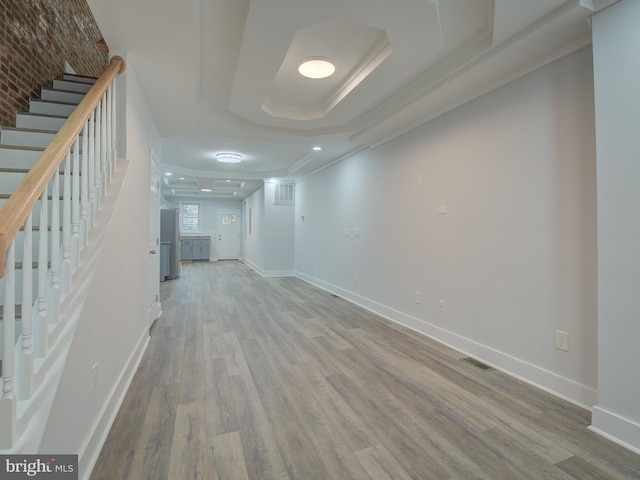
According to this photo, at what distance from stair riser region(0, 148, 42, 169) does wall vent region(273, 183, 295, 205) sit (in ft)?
18.9

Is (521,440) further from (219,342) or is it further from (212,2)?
(212,2)

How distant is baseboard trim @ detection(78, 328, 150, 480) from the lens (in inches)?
55.9

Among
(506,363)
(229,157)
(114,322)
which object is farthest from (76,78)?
(506,363)

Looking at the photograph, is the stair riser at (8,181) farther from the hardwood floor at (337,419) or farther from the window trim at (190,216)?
the window trim at (190,216)

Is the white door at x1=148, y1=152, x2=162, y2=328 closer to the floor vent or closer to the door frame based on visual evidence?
the floor vent

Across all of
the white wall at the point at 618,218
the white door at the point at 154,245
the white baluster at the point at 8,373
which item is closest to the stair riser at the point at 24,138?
the white door at the point at 154,245

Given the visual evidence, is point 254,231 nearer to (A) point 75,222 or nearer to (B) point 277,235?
(B) point 277,235

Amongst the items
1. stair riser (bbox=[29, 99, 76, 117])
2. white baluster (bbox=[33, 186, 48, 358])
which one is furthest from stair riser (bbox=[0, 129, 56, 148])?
white baluster (bbox=[33, 186, 48, 358])

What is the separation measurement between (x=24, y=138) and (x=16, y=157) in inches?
12.5

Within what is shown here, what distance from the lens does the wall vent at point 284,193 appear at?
7805 mm

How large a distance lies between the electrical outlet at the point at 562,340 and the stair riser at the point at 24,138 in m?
4.08

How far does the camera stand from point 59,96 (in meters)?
2.81

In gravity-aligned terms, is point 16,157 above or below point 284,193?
below

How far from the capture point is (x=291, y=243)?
7.95m
